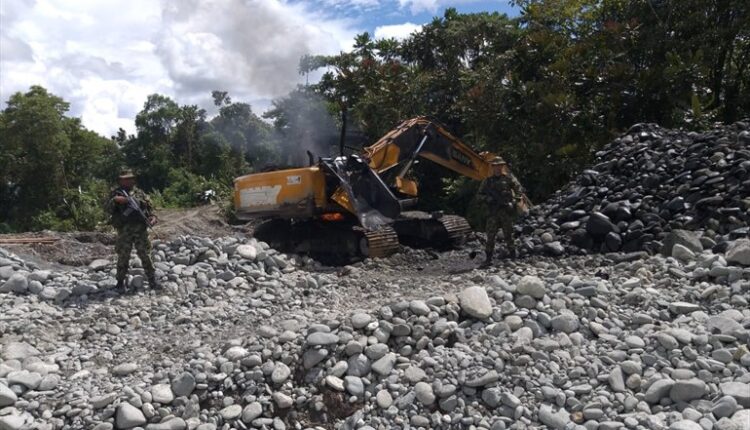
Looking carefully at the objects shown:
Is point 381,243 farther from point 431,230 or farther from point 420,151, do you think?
point 420,151

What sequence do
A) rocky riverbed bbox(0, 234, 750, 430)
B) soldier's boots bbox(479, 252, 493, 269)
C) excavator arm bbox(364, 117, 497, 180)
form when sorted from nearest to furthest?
rocky riverbed bbox(0, 234, 750, 430), soldier's boots bbox(479, 252, 493, 269), excavator arm bbox(364, 117, 497, 180)

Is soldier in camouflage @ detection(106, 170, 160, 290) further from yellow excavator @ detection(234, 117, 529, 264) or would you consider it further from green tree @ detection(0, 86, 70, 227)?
green tree @ detection(0, 86, 70, 227)

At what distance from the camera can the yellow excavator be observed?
404 inches

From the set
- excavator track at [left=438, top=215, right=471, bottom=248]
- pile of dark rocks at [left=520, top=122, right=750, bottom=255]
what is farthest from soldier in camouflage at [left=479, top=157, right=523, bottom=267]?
excavator track at [left=438, top=215, right=471, bottom=248]

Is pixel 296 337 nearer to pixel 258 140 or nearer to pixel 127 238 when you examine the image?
pixel 127 238

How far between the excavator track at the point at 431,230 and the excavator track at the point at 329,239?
62cm

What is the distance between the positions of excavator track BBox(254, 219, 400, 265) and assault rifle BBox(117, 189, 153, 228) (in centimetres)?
298

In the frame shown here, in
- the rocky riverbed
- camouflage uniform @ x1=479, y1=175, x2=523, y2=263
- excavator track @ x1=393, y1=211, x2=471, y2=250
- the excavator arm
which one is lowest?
the rocky riverbed

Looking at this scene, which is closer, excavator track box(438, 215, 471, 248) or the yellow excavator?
the yellow excavator

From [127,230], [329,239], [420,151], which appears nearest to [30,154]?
[329,239]

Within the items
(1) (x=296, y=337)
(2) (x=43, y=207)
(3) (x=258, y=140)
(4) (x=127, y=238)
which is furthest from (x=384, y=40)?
(1) (x=296, y=337)

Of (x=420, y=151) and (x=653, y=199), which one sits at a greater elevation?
(x=420, y=151)

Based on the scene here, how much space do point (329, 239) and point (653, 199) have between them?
4.68m

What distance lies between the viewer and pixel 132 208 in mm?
8211
